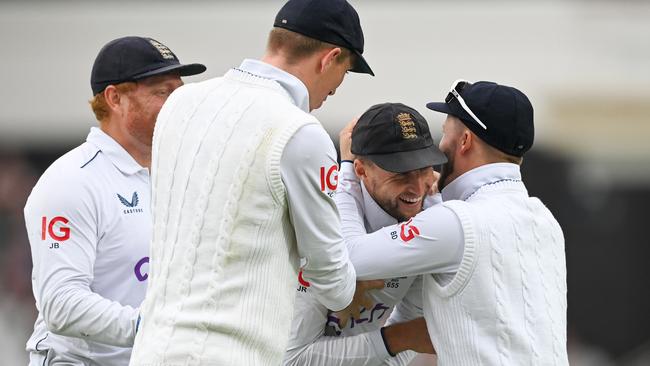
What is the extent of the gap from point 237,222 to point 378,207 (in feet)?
3.21

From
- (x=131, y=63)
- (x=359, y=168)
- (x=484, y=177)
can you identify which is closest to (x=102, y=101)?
(x=131, y=63)

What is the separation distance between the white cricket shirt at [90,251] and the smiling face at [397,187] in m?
0.93

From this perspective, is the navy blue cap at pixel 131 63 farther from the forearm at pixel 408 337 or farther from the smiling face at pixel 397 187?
the forearm at pixel 408 337

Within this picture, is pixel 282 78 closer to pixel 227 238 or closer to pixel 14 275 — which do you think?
pixel 227 238

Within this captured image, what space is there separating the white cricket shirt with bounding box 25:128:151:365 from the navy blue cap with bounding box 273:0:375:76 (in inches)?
44.3

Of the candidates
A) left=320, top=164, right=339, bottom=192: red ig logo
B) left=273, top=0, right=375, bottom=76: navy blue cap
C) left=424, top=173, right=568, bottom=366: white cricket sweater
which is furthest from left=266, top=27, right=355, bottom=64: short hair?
left=424, top=173, right=568, bottom=366: white cricket sweater

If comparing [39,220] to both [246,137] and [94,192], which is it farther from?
[246,137]

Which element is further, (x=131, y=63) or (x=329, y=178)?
(x=131, y=63)

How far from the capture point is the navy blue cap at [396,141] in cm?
504

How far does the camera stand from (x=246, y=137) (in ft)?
14.5

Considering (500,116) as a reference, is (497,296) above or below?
below

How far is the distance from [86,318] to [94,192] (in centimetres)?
52

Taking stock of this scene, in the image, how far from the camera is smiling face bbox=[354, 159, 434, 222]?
5121 millimetres

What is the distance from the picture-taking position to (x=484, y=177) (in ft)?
16.7
